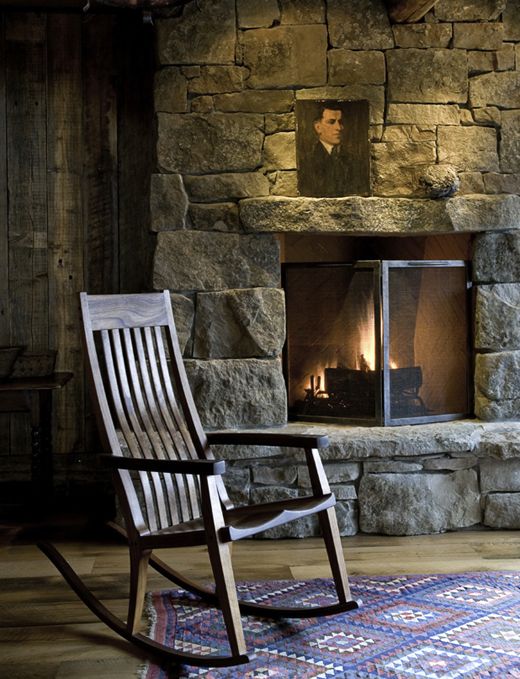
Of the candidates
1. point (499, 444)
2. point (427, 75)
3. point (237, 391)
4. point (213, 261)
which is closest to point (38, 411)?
point (237, 391)

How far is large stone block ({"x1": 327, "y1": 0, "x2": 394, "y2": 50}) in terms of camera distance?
3.54 meters

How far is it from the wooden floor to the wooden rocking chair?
111mm

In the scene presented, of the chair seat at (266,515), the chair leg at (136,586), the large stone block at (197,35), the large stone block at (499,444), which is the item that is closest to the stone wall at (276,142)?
the large stone block at (197,35)

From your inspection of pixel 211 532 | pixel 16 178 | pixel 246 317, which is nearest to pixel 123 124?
pixel 16 178

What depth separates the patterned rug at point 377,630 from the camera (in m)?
2.29

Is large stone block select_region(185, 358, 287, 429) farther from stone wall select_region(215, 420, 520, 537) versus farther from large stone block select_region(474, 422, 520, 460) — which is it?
large stone block select_region(474, 422, 520, 460)

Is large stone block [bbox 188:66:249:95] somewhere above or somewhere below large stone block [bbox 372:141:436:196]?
above

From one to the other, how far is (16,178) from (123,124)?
0.55m

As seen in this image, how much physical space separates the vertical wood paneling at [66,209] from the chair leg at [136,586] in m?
1.62

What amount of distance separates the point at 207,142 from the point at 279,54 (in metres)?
0.46

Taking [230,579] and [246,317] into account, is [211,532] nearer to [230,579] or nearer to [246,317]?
[230,579]

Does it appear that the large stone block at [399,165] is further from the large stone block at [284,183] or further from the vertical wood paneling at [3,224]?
the vertical wood paneling at [3,224]

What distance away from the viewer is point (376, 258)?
3896 millimetres

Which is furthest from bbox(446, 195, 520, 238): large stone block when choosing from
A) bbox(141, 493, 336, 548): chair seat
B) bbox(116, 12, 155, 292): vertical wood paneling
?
bbox(141, 493, 336, 548): chair seat
